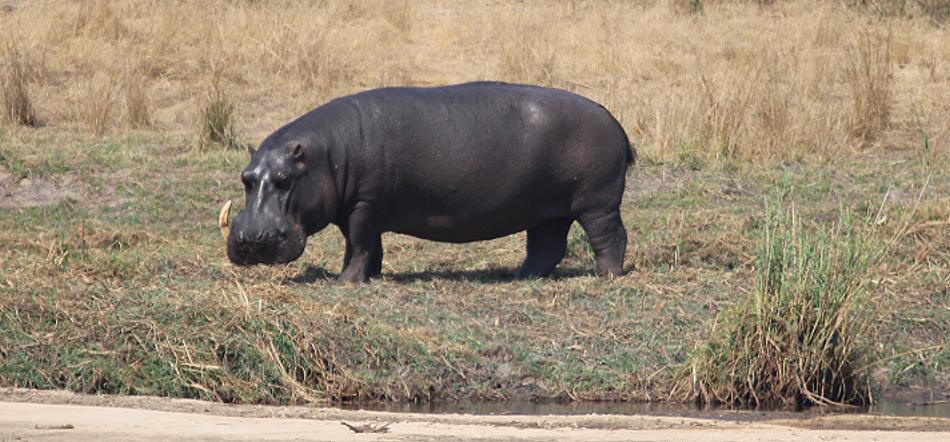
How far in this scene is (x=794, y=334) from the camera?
22.5 ft

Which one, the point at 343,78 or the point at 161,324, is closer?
the point at 161,324

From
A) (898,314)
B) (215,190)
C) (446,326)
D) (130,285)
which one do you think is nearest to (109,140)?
(215,190)

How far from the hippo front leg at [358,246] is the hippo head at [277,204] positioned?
195 mm

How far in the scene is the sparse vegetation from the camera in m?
6.96

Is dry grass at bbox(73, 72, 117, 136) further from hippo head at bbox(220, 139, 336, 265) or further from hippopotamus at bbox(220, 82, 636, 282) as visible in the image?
hippo head at bbox(220, 139, 336, 265)

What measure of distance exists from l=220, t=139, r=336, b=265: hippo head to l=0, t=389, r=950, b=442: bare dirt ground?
1.93 meters

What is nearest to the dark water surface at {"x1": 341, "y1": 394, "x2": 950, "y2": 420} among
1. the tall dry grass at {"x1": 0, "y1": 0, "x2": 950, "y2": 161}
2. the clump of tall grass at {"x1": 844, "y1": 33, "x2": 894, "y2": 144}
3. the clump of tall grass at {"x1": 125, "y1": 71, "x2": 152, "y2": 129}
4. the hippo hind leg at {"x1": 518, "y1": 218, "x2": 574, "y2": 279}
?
the hippo hind leg at {"x1": 518, "y1": 218, "x2": 574, "y2": 279}

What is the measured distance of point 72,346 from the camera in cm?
703

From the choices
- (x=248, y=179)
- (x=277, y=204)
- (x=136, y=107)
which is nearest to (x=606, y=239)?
(x=277, y=204)

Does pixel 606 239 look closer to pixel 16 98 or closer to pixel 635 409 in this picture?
pixel 635 409

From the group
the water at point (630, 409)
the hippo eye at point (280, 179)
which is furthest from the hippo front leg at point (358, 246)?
the water at point (630, 409)

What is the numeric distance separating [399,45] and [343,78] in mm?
1594

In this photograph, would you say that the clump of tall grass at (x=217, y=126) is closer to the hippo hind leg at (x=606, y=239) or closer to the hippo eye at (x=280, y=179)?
the hippo eye at (x=280, y=179)

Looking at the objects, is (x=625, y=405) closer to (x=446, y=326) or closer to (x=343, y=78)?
(x=446, y=326)
